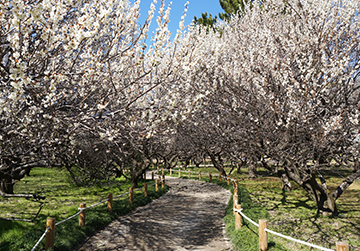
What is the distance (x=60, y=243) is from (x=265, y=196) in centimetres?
1082

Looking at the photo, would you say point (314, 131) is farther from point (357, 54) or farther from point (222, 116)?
point (222, 116)

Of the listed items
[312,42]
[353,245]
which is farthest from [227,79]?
[353,245]

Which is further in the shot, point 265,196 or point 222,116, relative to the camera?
Result: point 265,196

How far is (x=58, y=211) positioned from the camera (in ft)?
33.8

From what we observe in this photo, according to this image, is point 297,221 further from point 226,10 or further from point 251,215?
point 226,10

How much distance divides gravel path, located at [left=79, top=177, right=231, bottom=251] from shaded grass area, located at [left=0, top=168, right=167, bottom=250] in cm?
40

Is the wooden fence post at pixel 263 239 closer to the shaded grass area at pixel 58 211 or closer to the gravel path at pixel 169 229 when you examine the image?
the gravel path at pixel 169 229

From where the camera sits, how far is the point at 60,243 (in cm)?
670

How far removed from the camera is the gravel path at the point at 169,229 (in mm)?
7531

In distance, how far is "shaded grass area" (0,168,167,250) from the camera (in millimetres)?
6805

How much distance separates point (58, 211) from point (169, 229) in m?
4.44

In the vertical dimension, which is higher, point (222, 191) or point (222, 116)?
point (222, 116)

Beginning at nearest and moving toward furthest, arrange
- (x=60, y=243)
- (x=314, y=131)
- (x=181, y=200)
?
(x=60, y=243) → (x=314, y=131) → (x=181, y=200)

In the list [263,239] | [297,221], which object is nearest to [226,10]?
[297,221]
